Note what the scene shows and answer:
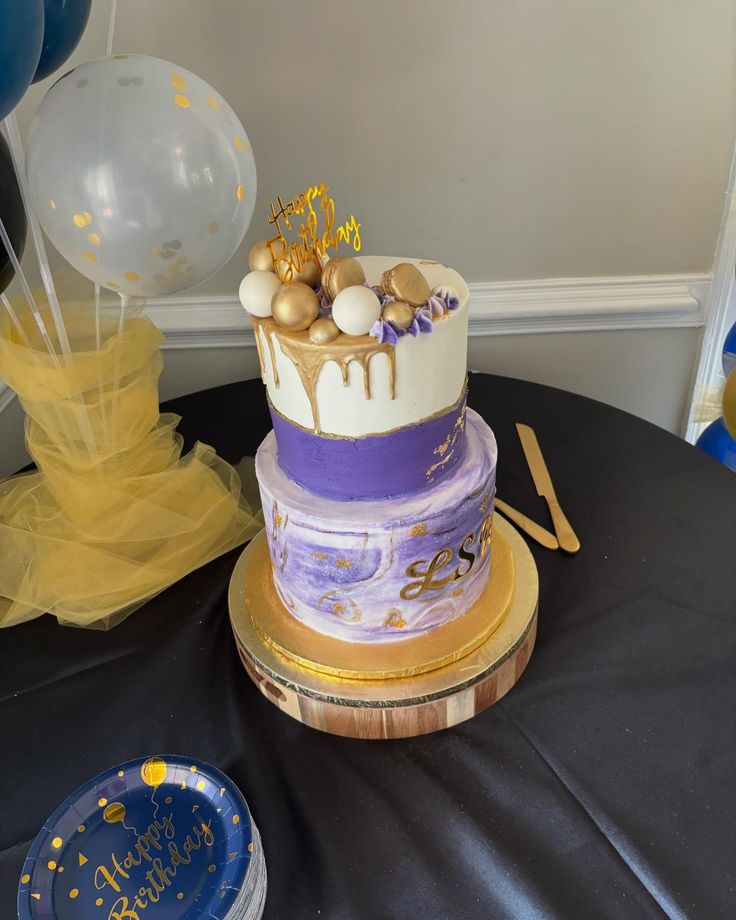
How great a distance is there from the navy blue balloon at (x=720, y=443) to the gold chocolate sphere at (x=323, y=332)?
0.93 meters

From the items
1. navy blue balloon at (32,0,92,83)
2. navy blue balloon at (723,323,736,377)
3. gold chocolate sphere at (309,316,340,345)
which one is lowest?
navy blue balloon at (723,323,736,377)

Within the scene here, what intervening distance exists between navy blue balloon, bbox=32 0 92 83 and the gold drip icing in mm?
364

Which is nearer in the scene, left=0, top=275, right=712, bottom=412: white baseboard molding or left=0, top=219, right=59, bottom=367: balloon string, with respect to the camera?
left=0, top=219, right=59, bottom=367: balloon string

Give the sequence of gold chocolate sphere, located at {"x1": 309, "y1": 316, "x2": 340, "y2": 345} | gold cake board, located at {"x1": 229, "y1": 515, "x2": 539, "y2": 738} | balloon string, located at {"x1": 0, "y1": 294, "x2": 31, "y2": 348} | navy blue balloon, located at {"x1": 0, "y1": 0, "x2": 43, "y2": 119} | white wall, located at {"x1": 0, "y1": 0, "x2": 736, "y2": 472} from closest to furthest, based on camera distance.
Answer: navy blue balloon, located at {"x1": 0, "y1": 0, "x2": 43, "y2": 119} → gold chocolate sphere, located at {"x1": 309, "y1": 316, "x2": 340, "y2": 345} → gold cake board, located at {"x1": 229, "y1": 515, "x2": 539, "y2": 738} → balloon string, located at {"x1": 0, "y1": 294, "x2": 31, "y2": 348} → white wall, located at {"x1": 0, "y1": 0, "x2": 736, "y2": 472}

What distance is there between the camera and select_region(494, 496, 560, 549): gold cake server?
102cm

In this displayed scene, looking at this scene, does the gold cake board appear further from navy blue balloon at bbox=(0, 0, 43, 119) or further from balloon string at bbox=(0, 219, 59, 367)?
navy blue balloon at bbox=(0, 0, 43, 119)

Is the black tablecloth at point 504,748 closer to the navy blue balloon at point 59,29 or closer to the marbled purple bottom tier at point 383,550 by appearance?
the marbled purple bottom tier at point 383,550

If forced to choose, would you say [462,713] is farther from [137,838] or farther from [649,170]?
[649,170]

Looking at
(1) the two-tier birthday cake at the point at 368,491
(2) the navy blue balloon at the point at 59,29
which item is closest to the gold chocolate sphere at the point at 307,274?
A: (1) the two-tier birthday cake at the point at 368,491

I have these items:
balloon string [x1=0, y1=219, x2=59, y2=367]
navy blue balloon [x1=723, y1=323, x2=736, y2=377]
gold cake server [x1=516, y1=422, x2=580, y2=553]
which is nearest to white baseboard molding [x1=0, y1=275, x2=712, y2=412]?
navy blue balloon [x1=723, y1=323, x2=736, y2=377]

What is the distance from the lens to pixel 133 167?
72 centimetres

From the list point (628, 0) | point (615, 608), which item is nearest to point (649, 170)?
point (628, 0)

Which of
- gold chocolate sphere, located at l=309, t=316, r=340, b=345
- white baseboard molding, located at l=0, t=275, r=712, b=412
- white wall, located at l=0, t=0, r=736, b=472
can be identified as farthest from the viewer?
white baseboard molding, located at l=0, t=275, r=712, b=412

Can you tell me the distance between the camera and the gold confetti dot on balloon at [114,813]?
2.28 ft
